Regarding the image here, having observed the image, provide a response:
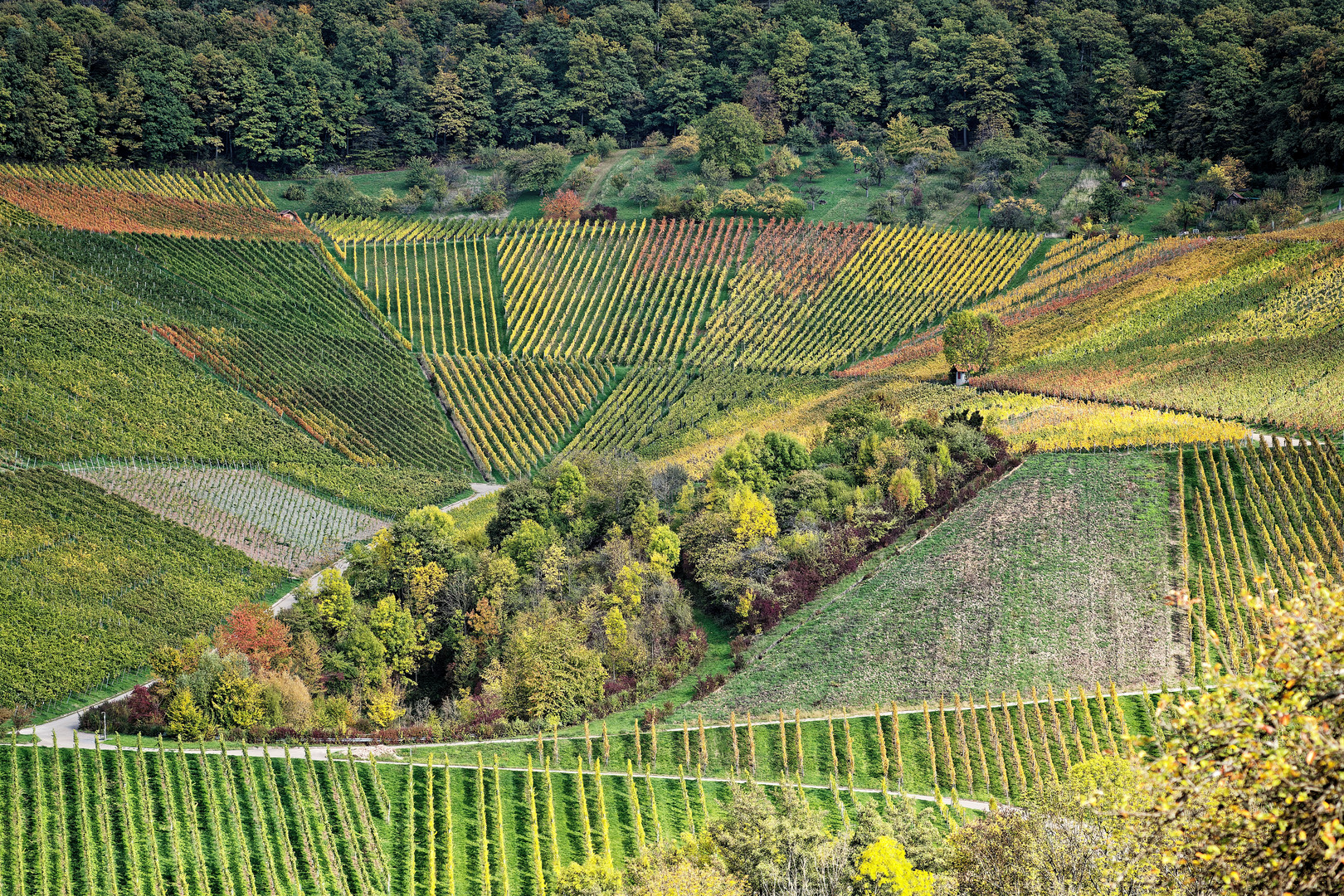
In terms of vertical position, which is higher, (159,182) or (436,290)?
(159,182)

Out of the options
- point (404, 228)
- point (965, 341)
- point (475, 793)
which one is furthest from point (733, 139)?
point (475, 793)

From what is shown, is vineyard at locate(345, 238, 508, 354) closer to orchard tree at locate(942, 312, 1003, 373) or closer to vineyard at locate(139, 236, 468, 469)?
vineyard at locate(139, 236, 468, 469)

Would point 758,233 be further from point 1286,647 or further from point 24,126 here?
point 1286,647

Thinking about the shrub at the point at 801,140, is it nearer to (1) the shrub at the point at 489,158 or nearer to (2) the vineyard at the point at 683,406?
(1) the shrub at the point at 489,158

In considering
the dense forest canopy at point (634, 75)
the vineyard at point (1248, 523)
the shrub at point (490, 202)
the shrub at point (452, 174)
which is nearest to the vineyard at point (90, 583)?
the vineyard at point (1248, 523)

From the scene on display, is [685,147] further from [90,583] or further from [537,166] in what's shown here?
[90,583]

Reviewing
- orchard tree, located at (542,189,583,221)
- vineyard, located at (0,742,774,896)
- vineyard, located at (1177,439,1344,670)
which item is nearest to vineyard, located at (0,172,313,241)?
orchard tree, located at (542,189,583,221)
